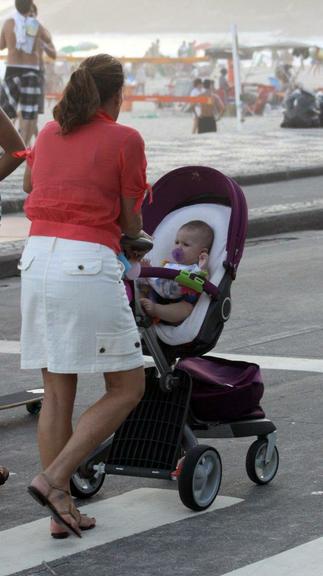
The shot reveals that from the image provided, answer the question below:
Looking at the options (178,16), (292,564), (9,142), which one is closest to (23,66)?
(9,142)

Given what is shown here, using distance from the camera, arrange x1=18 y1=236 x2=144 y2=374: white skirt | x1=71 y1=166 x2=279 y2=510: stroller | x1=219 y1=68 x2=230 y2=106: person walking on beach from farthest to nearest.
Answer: x1=219 y1=68 x2=230 y2=106: person walking on beach
x1=71 y1=166 x2=279 y2=510: stroller
x1=18 y1=236 x2=144 y2=374: white skirt

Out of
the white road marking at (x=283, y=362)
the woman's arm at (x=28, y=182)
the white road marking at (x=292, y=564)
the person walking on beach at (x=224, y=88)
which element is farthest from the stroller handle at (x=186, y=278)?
the person walking on beach at (x=224, y=88)

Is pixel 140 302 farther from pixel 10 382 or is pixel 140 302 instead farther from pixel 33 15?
pixel 33 15

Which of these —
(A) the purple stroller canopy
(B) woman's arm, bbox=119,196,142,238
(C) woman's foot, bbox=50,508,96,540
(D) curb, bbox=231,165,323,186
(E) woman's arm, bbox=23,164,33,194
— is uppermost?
(E) woman's arm, bbox=23,164,33,194

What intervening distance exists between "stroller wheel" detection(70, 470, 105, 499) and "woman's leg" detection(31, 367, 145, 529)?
1.55 ft

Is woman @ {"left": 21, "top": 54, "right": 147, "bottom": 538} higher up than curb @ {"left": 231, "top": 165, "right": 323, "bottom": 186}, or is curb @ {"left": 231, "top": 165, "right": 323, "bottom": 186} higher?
woman @ {"left": 21, "top": 54, "right": 147, "bottom": 538}

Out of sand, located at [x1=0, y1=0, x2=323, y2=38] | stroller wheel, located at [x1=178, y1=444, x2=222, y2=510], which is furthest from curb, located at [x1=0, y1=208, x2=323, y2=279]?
sand, located at [x1=0, y1=0, x2=323, y2=38]

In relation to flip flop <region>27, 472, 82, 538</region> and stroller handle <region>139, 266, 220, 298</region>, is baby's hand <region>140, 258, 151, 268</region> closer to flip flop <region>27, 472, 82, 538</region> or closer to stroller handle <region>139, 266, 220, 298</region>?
stroller handle <region>139, 266, 220, 298</region>

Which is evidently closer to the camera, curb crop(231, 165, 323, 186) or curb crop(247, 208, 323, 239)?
curb crop(247, 208, 323, 239)

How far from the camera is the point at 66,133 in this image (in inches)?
213

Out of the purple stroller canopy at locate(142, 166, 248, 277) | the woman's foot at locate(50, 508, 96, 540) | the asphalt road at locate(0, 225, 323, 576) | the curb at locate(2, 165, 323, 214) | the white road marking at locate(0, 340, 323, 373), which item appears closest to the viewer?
the asphalt road at locate(0, 225, 323, 576)

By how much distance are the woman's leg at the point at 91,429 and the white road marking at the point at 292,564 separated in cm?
70

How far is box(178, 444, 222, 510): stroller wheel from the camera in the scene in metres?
5.70

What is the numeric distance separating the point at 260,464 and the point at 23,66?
15038 mm
